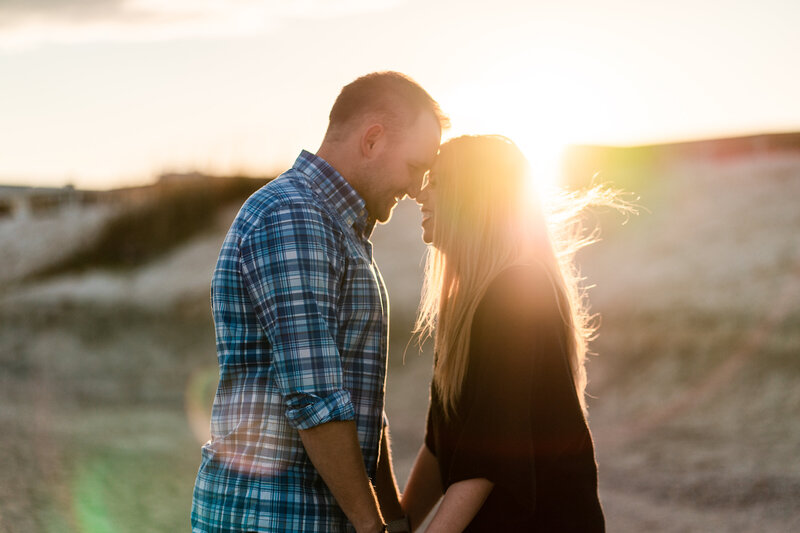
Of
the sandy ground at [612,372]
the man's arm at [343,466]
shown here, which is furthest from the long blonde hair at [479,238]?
the sandy ground at [612,372]

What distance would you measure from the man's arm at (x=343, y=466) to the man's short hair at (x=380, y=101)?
972mm

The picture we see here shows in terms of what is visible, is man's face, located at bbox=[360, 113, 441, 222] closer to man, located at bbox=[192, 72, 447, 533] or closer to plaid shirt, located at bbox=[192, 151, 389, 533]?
man, located at bbox=[192, 72, 447, 533]

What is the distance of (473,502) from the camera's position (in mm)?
2164

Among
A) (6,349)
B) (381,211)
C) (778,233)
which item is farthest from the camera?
(6,349)

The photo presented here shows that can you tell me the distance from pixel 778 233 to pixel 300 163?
52.7ft

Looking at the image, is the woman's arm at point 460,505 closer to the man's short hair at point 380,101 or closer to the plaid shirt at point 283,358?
the plaid shirt at point 283,358

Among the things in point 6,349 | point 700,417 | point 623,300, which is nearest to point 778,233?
point 623,300

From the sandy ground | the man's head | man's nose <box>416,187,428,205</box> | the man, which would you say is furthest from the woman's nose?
the sandy ground

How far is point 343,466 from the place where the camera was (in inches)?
82.6

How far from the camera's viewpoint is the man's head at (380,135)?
8.25ft

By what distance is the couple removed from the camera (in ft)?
6.90

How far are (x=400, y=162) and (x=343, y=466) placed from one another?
1.01 metres

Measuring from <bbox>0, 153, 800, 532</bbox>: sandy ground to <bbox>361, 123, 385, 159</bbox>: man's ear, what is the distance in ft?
17.5

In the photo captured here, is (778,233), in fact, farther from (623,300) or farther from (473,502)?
(473,502)
